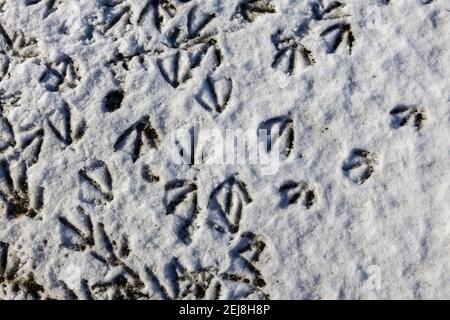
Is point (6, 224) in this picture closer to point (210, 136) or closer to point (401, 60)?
point (210, 136)

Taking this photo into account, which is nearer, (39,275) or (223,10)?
(39,275)

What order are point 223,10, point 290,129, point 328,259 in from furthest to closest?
point 223,10
point 290,129
point 328,259

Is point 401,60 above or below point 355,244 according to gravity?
above

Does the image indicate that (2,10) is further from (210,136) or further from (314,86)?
(314,86)

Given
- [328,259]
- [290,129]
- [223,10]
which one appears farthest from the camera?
[223,10]

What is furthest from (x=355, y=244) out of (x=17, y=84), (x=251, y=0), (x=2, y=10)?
(x=2, y=10)
